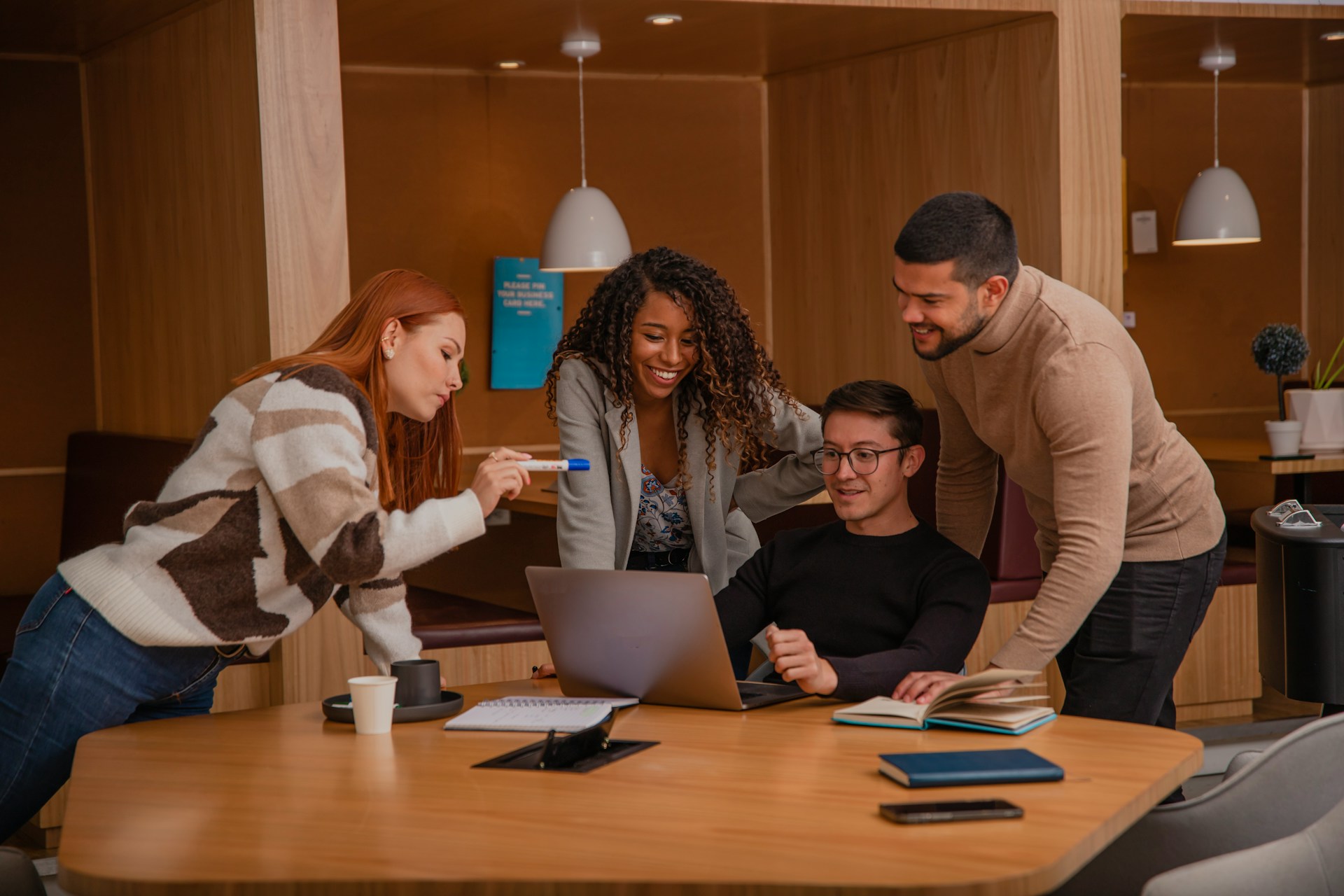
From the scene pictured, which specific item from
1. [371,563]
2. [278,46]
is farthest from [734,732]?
[278,46]

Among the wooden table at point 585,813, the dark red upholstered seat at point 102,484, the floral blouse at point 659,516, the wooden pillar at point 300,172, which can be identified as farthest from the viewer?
the dark red upholstered seat at point 102,484

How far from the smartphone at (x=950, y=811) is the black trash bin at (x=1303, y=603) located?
1.61m

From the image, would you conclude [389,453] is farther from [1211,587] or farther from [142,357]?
[142,357]

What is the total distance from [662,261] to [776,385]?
0.35m

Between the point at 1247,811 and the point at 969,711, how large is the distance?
0.39 metres

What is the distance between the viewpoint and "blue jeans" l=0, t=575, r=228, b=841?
6.89ft

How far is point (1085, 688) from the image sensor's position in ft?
7.98

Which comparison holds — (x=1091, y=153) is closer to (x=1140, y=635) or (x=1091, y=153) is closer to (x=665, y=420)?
(x=665, y=420)

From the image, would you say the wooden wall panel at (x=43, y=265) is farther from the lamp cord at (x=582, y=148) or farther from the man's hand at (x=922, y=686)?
the man's hand at (x=922, y=686)

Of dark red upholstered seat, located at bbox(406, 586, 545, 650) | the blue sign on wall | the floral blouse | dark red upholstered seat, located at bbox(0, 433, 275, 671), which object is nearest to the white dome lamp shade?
the blue sign on wall

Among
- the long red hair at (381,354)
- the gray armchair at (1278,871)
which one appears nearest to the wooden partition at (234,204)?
the long red hair at (381,354)

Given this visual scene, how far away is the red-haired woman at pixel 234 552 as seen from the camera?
1999mm

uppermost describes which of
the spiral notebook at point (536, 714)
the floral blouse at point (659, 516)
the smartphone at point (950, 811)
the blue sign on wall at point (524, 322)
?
the blue sign on wall at point (524, 322)

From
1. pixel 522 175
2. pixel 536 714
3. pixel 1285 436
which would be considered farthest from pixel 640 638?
pixel 522 175
